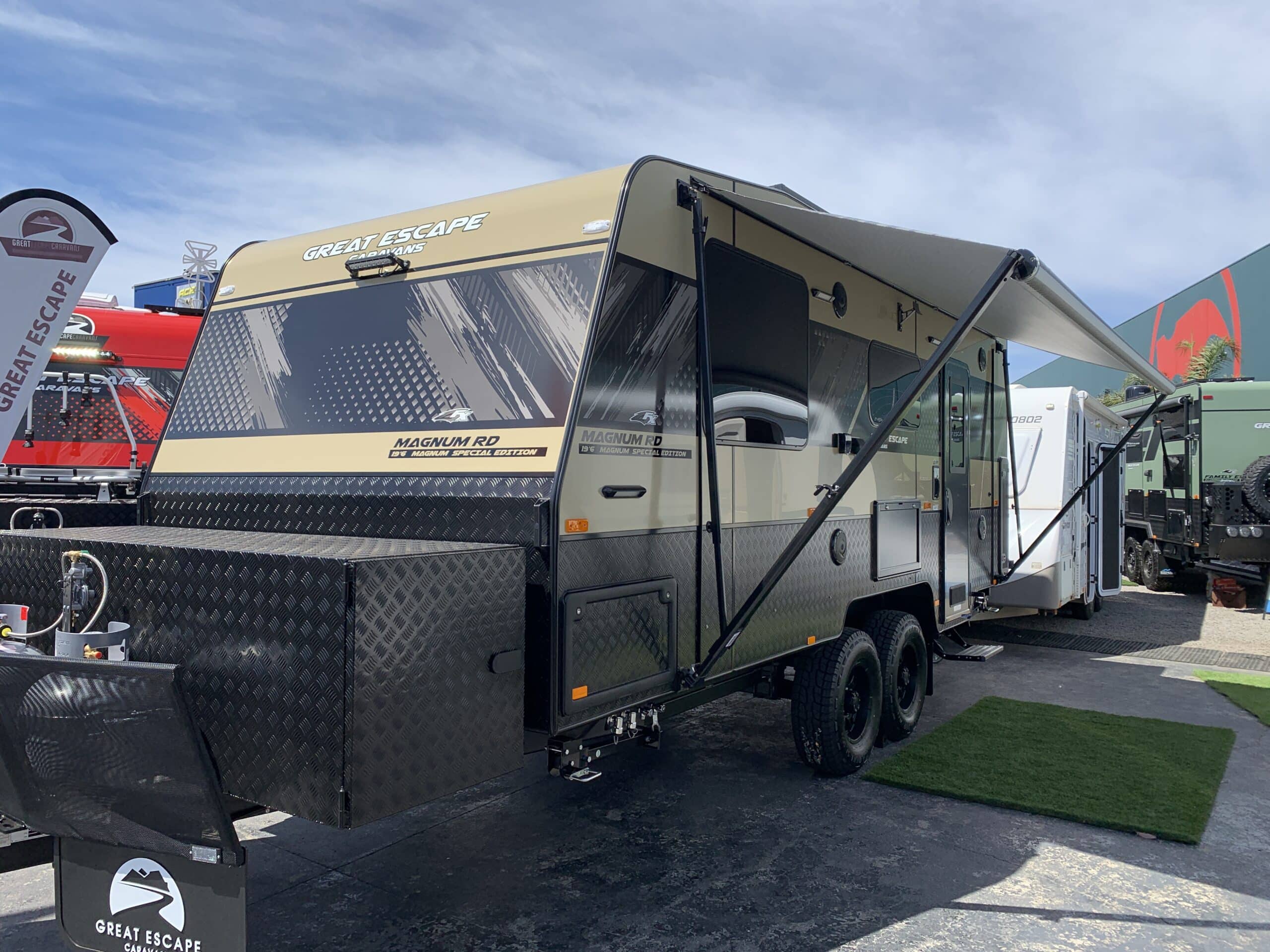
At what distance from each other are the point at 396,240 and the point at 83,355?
5730 millimetres

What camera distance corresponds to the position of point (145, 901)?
2619 millimetres

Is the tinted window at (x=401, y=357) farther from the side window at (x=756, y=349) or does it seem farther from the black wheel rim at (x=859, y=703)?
the black wheel rim at (x=859, y=703)

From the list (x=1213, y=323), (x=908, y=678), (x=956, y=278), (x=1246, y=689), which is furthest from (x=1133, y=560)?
(x=1213, y=323)

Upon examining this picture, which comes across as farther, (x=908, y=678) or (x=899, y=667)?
(x=908, y=678)

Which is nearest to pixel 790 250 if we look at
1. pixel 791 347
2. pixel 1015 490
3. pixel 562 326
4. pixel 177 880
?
pixel 791 347

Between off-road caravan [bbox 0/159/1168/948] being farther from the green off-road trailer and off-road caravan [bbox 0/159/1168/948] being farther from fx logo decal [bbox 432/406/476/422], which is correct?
the green off-road trailer

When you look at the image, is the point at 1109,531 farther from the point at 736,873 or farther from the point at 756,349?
the point at 736,873

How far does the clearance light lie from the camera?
326 inches

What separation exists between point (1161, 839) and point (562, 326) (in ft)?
→ 11.7

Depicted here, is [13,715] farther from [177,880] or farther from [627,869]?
[627,869]

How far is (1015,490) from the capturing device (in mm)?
7867

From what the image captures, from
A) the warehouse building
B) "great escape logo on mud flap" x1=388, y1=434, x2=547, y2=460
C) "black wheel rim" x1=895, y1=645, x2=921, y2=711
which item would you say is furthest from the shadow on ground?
the warehouse building

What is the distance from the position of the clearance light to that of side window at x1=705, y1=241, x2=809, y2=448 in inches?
257

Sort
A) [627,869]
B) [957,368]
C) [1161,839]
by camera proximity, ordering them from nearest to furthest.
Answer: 1. [627,869]
2. [1161,839]
3. [957,368]
